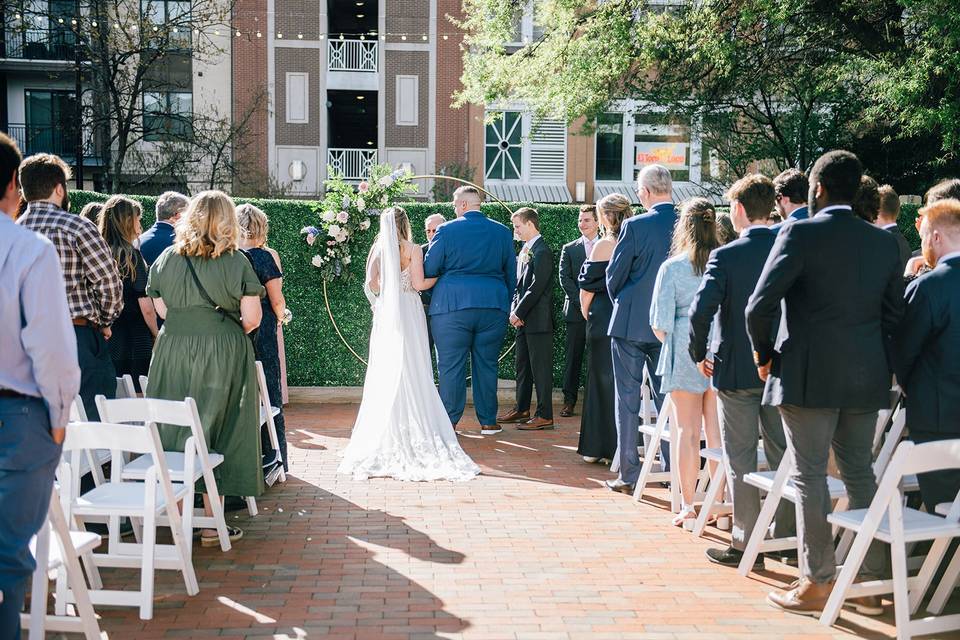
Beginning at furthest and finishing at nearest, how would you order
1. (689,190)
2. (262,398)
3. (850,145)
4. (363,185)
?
(689,190)
(850,145)
(363,185)
(262,398)

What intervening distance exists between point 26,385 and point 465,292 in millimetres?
6130

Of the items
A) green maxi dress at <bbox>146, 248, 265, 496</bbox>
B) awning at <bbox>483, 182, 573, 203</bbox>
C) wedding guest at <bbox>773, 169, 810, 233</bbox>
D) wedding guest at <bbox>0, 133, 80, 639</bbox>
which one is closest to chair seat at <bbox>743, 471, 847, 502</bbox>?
wedding guest at <bbox>773, 169, 810, 233</bbox>

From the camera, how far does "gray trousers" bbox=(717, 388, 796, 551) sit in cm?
529

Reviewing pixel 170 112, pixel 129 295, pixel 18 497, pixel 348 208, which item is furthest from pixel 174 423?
Answer: pixel 170 112

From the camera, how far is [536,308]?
9.85 m

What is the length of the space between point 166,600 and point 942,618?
3.66 metres

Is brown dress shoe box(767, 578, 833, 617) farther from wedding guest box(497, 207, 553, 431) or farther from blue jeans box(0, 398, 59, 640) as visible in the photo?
wedding guest box(497, 207, 553, 431)

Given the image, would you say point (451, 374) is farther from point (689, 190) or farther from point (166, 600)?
point (689, 190)

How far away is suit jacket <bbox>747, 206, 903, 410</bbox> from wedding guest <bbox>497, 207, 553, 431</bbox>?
5.33 metres

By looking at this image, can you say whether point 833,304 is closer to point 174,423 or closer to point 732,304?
point 732,304

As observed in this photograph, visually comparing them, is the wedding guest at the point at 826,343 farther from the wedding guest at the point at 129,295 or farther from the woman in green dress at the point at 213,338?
the wedding guest at the point at 129,295

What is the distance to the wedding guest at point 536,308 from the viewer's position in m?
9.73

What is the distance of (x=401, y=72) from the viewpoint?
29.6 metres

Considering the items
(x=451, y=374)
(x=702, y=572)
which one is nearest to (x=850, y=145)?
(x=451, y=374)
